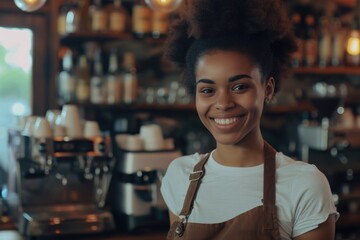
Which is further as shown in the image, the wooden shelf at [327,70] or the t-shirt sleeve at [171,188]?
the wooden shelf at [327,70]

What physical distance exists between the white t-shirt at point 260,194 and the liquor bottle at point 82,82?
5.83 feet

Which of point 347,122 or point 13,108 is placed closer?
point 13,108

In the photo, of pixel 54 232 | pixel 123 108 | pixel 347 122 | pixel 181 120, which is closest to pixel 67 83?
pixel 123 108

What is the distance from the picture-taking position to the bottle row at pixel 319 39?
151 inches

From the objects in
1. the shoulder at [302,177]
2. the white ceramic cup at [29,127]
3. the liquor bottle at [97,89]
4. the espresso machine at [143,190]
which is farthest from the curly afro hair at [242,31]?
the liquor bottle at [97,89]

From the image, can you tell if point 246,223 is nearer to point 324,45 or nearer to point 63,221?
point 63,221

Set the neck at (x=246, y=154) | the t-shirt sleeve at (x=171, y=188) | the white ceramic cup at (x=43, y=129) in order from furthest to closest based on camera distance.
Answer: the white ceramic cup at (x=43, y=129) < the t-shirt sleeve at (x=171, y=188) < the neck at (x=246, y=154)

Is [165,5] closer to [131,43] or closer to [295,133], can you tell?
[131,43]

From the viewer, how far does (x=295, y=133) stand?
12.3 ft

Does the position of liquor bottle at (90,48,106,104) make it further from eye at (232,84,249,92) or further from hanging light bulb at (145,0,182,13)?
eye at (232,84,249,92)

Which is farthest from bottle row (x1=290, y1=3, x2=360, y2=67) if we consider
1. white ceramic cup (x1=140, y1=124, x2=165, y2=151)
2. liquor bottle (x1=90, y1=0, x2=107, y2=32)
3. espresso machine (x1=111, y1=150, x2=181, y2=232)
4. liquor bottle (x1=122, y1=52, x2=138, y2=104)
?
espresso machine (x1=111, y1=150, x2=181, y2=232)

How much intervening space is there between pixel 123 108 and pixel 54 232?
1.24m

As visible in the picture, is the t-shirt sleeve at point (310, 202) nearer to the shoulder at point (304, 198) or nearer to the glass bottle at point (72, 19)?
the shoulder at point (304, 198)

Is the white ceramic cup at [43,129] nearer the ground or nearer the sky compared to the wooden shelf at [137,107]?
nearer the ground
